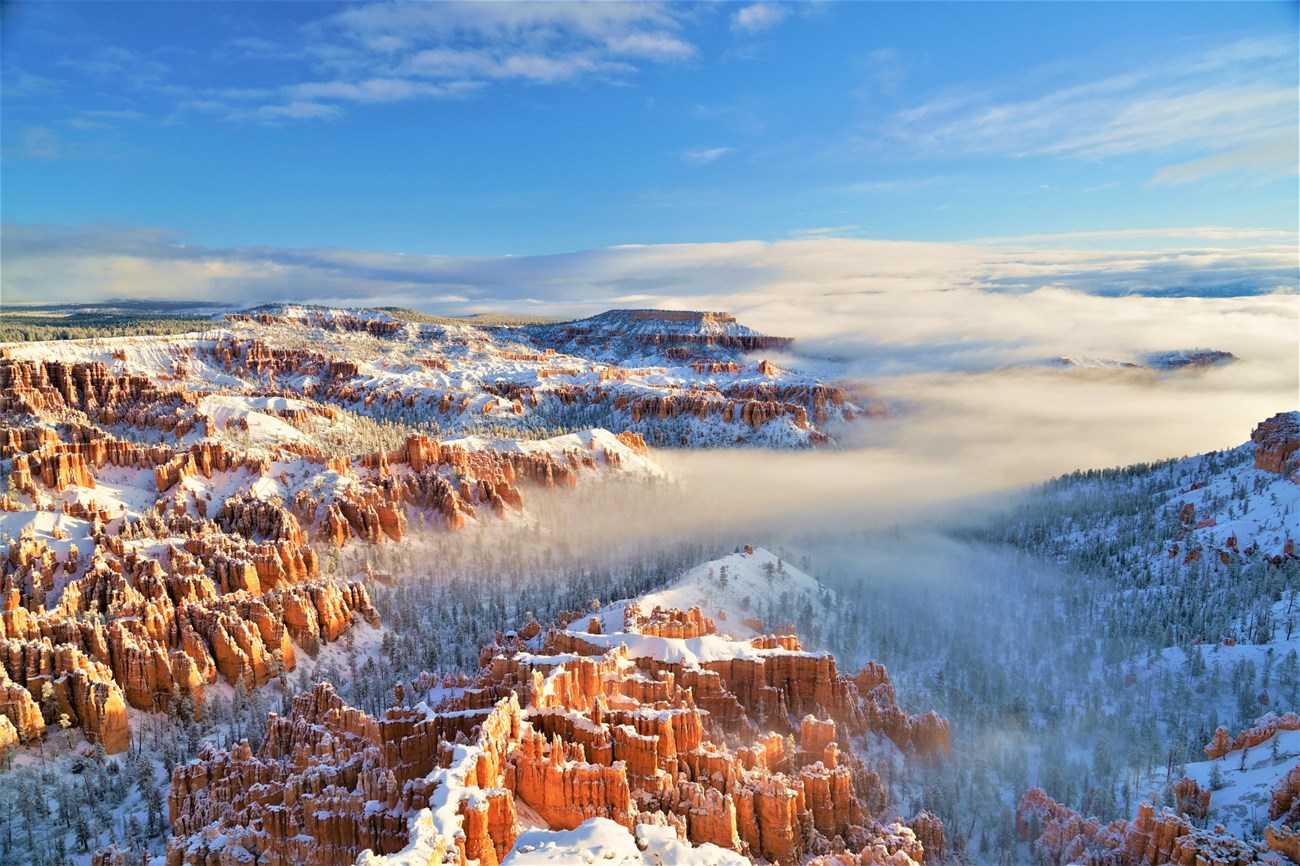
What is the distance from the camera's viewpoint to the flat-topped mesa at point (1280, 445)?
390ft

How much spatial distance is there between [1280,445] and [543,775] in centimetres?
13813

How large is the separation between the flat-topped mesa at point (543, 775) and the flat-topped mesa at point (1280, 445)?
344ft

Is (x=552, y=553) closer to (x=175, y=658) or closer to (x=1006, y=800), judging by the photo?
(x=175, y=658)

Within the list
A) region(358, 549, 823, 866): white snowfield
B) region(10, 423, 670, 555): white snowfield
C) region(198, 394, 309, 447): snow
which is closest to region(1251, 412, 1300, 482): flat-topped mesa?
region(358, 549, 823, 866): white snowfield

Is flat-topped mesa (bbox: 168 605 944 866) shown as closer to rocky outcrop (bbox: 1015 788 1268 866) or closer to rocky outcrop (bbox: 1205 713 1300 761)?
rocky outcrop (bbox: 1015 788 1268 866)

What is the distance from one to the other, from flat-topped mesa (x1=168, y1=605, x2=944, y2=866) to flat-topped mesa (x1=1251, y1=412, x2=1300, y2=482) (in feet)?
344

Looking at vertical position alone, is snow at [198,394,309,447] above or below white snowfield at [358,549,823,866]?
above

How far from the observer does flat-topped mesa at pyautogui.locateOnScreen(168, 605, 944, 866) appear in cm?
3394

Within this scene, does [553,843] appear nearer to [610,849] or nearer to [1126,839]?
[610,849]

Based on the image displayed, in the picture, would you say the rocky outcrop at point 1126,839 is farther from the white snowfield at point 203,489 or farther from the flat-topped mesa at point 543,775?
the white snowfield at point 203,489

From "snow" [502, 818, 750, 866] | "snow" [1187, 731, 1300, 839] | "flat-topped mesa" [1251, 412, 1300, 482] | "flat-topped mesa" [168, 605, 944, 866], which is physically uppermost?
"flat-topped mesa" [1251, 412, 1300, 482]

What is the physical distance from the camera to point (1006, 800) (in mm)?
57656

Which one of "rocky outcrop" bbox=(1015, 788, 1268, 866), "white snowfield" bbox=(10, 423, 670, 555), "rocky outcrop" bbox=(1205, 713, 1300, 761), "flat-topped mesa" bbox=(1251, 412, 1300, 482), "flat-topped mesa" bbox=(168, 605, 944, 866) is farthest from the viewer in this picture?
"flat-topped mesa" bbox=(1251, 412, 1300, 482)

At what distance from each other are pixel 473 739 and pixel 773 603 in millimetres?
56258
